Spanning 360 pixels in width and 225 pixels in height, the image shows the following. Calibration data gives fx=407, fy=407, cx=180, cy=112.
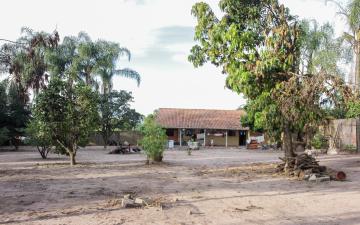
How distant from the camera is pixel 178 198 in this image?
9.53m

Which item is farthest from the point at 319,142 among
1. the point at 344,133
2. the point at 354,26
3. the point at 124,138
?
the point at 124,138

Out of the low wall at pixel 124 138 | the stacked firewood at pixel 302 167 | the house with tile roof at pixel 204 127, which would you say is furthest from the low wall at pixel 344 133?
the low wall at pixel 124 138

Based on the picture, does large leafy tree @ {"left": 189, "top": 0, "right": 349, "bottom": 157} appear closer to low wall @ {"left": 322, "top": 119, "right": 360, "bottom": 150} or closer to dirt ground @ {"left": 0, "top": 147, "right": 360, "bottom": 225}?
dirt ground @ {"left": 0, "top": 147, "right": 360, "bottom": 225}

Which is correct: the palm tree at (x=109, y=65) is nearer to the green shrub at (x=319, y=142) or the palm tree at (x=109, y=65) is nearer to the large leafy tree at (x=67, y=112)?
the large leafy tree at (x=67, y=112)

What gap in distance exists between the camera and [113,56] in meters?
37.8

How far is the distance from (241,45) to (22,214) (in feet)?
Answer: 32.4

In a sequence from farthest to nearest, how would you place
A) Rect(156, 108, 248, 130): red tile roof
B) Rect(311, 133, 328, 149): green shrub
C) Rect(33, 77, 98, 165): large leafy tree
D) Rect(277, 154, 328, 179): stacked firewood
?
1. Rect(156, 108, 248, 130): red tile roof
2. Rect(311, 133, 328, 149): green shrub
3. Rect(33, 77, 98, 165): large leafy tree
4. Rect(277, 154, 328, 179): stacked firewood

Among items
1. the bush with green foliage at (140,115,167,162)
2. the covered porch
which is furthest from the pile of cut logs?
the covered porch

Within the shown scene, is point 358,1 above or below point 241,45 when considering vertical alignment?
above

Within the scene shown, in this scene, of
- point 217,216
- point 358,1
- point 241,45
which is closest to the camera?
point 217,216

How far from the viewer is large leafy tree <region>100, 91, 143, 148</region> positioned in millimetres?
36469

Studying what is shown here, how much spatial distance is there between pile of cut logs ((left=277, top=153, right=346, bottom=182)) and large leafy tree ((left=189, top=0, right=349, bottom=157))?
4.79 ft

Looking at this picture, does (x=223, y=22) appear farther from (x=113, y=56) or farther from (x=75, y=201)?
(x=113, y=56)

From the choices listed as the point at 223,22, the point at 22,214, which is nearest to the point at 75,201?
the point at 22,214
